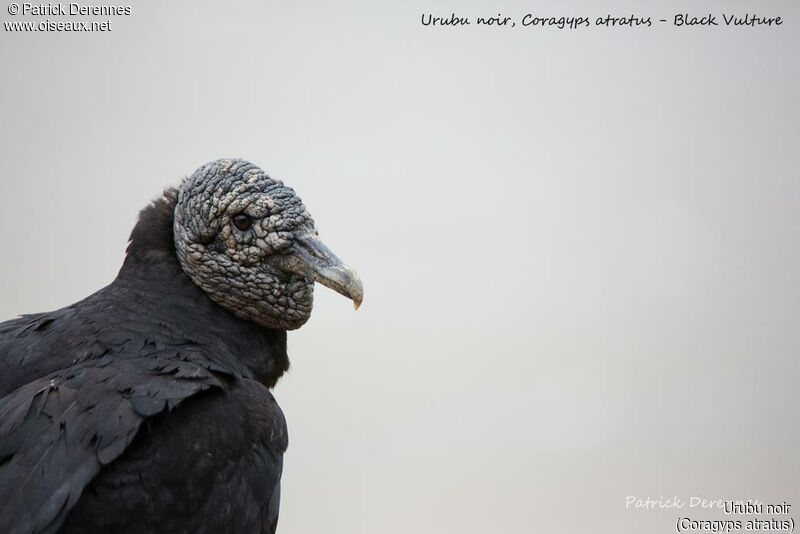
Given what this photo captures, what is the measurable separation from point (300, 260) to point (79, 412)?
0.78 m

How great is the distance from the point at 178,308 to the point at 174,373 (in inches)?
14.6

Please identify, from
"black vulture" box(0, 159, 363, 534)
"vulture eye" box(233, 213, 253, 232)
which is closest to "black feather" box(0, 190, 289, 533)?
"black vulture" box(0, 159, 363, 534)

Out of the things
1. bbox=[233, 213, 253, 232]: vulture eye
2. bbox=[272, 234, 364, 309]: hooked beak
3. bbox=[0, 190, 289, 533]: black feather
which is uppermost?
bbox=[233, 213, 253, 232]: vulture eye

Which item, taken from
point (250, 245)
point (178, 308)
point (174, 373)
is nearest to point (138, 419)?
point (174, 373)

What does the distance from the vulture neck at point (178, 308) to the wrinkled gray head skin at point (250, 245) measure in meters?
0.04

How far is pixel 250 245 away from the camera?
274 cm

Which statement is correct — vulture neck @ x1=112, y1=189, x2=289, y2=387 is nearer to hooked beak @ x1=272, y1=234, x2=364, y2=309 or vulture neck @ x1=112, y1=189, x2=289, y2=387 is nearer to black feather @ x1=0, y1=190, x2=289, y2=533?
black feather @ x1=0, y1=190, x2=289, y2=533

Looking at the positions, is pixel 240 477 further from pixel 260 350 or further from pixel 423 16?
pixel 423 16


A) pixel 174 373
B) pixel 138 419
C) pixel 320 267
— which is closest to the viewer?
pixel 138 419

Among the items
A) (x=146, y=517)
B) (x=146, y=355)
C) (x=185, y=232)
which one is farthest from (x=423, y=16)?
(x=146, y=517)

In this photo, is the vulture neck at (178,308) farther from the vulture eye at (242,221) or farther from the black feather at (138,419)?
the vulture eye at (242,221)

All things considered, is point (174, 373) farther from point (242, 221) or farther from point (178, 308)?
point (242, 221)

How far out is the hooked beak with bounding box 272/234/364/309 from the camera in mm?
2644

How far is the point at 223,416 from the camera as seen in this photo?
241cm
